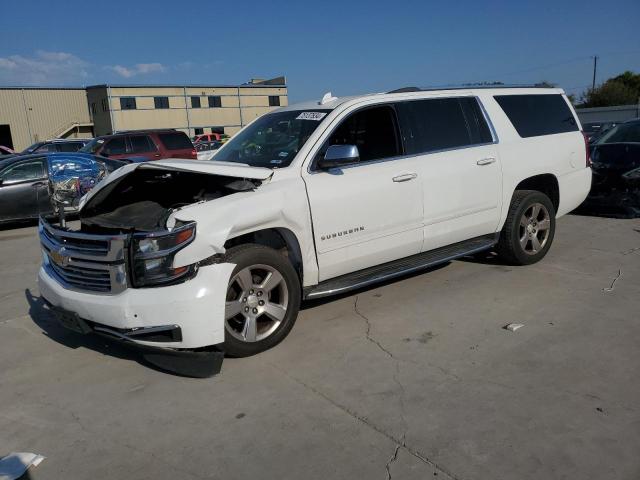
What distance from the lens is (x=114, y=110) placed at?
52.2 m

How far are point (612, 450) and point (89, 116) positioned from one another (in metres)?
60.7

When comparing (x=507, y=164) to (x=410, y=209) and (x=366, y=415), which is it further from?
(x=366, y=415)

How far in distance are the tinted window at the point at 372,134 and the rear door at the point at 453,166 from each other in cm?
13

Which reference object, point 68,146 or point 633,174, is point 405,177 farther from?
point 68,146

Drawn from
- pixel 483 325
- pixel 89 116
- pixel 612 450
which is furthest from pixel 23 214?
pixel 89 116

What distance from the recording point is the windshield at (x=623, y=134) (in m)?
9.26

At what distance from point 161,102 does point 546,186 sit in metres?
53.9

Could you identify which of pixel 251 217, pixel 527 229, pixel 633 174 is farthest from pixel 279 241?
pixel 633 174

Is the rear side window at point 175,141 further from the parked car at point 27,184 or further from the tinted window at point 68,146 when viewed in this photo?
the parked car at point 27,184

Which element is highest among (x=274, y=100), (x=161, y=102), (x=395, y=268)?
(x=161, y=102)

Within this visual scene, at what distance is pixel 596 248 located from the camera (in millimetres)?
6914

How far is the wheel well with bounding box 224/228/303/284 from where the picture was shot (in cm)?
429

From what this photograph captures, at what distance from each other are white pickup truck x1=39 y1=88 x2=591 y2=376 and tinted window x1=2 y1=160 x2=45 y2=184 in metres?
7.12

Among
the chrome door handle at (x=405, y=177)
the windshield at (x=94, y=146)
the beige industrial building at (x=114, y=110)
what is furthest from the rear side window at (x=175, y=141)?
the beige industrial building at (x=114, y=110)
